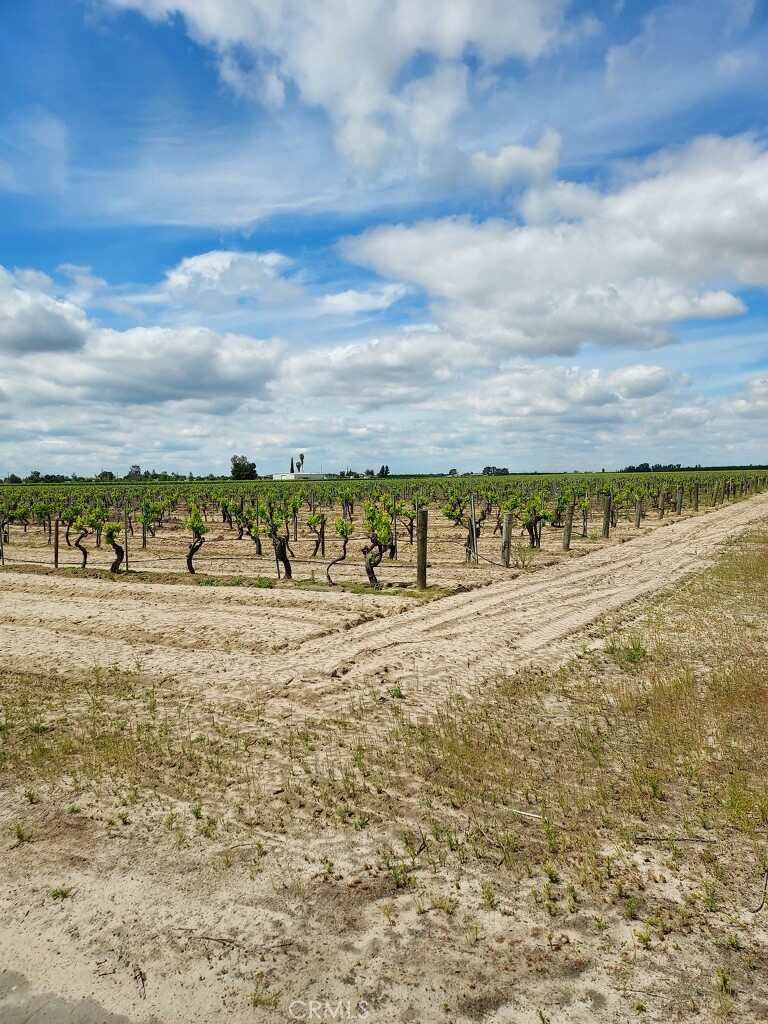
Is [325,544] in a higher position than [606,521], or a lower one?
lower

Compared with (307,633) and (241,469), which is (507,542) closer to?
(307,633)

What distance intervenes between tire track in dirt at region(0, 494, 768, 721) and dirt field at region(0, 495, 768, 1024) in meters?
0.09

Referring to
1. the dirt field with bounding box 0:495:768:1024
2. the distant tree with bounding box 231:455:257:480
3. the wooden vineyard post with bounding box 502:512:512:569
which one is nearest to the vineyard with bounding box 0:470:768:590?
the wooden vineyard post with bounding box 502:512:512:569

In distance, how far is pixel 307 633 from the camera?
11383mm

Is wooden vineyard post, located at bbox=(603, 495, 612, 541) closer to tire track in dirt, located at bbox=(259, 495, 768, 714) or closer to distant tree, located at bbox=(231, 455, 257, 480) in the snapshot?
tire track in dirt, located at bbox=(259, 495, 768, 714)

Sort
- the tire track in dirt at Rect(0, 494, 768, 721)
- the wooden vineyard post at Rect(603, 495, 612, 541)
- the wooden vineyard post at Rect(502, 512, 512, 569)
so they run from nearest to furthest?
the tire track in dirt at Rect(0, 494, 768, 721), the wooden vineyard post at Rect(502, 512, 512, 569), the wooden vineyard post at Rect(603, 495, 612, 541)

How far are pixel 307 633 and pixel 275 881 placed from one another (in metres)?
6.97

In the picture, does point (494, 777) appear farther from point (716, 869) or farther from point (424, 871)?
point (716, 869)

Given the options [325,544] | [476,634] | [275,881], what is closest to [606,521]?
[325,544]

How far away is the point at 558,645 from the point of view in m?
10.5

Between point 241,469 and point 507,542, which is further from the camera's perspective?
point 241,469

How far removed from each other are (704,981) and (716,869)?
112 cm

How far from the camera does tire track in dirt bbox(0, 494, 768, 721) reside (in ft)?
28.9

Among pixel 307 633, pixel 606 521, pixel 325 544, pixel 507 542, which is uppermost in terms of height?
pixel 606 521
